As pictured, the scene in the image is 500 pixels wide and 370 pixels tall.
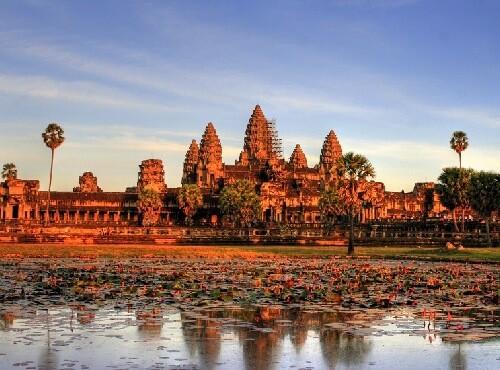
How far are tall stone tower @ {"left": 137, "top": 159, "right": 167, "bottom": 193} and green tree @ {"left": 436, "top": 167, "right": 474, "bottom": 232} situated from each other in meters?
93.4

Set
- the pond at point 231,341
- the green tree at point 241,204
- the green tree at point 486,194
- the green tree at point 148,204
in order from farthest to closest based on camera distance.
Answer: the green tree at point 148,204
the green tree at point 241,204
the green tree at point 486,194
the pond at point 231,341

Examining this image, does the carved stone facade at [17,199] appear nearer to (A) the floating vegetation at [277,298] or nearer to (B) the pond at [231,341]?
(A) the floating vegetation at [277,298]

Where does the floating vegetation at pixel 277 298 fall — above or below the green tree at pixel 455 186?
below

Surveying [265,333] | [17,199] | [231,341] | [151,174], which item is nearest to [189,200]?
[17,199]

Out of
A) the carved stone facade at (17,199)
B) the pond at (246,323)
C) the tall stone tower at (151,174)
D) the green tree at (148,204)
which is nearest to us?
the pond at (246,323)

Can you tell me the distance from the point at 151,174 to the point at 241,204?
5093cm

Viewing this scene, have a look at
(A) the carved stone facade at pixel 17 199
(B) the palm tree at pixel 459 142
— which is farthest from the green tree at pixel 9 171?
(B) the palm tree at pixel 459 142

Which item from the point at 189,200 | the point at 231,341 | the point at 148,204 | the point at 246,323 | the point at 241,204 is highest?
the point at 189,200

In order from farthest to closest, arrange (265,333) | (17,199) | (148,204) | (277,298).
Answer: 1. (148,204)
2. (17,199)
3. (277,298)
4. (265,333)

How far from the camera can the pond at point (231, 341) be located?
1570 cm

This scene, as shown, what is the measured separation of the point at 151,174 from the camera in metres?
191

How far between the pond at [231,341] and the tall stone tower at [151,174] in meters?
165

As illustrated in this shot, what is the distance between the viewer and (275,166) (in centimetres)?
18750

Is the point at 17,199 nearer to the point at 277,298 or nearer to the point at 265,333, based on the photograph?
the point at 277,298
